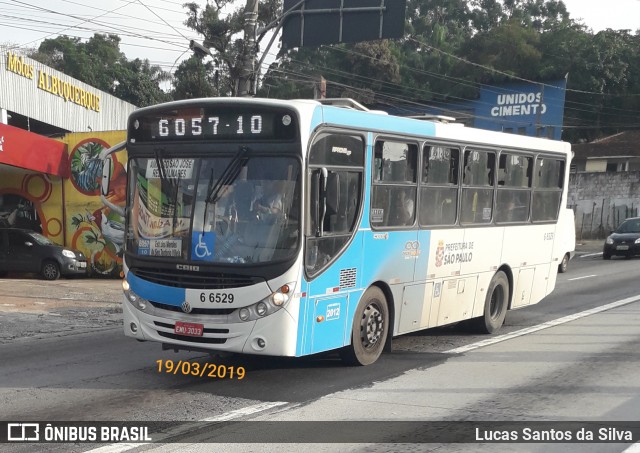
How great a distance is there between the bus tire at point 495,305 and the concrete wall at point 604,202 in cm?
3506

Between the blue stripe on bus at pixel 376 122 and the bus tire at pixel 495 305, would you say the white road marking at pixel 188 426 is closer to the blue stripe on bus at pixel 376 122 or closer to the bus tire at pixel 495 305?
the blue stripe on bus at pixel 376 122

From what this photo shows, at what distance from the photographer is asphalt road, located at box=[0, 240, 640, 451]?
303 inches

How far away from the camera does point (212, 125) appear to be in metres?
8.78

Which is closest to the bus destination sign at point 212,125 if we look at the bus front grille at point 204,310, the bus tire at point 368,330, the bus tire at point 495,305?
the bus front grille at point 204,310

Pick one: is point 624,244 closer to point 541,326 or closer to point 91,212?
point 541,326

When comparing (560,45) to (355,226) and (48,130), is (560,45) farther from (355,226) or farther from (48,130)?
(355,226)

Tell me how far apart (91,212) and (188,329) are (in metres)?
16.6

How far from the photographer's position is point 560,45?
65.9 m

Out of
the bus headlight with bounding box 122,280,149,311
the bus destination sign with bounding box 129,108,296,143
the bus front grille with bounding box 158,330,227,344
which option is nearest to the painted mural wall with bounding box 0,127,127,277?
the bus destination sign with bounding box 129,108,296,143

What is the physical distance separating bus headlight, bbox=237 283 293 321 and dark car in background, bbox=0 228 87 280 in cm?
1597

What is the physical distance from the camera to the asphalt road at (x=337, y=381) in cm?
771

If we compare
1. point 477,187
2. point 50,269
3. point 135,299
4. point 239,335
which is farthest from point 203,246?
point 50,269

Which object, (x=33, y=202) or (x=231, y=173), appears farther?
(x=33, y=202)

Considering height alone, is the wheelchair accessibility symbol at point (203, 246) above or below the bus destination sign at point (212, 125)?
below
